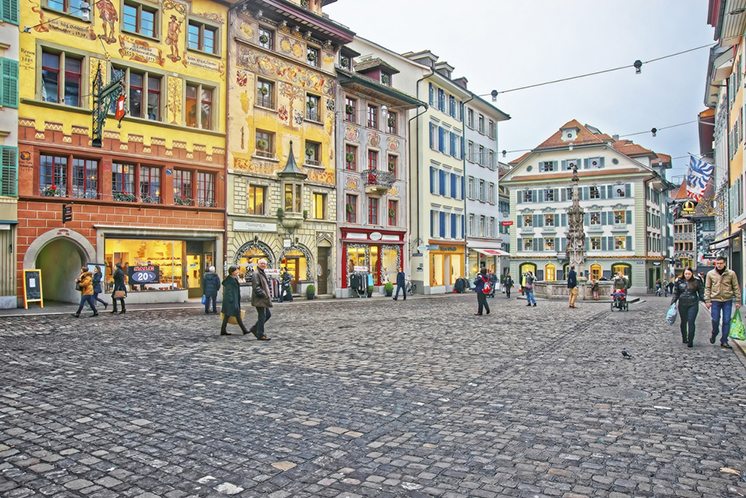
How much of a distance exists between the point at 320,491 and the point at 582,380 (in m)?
5.68

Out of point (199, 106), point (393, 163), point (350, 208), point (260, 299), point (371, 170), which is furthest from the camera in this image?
point (393, 163)

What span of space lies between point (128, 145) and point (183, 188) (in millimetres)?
3225

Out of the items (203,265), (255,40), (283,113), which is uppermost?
(255,40)

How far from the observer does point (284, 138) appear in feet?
107

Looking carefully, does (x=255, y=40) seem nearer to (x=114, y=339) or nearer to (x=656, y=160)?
(x=114, y=339)

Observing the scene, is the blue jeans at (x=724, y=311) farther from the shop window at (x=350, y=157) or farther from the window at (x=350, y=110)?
the window at (x=350, y=110)

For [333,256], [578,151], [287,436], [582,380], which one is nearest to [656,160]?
[578,151]

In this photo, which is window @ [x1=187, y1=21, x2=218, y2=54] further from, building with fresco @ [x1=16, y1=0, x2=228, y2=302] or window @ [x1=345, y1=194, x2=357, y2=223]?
window @ [x1=345, y1=194, x2=357, y2=223]

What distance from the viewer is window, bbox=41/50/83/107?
2372 centimetres

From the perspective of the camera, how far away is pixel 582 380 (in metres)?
9.02

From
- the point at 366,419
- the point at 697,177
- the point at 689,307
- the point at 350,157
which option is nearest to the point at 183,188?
the point at 350,157

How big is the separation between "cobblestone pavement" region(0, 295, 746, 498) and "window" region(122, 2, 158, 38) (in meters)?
17.9

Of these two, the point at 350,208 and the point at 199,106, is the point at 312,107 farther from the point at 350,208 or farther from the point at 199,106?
the point at 199,106

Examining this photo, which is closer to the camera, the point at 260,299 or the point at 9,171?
the point at 260,299
